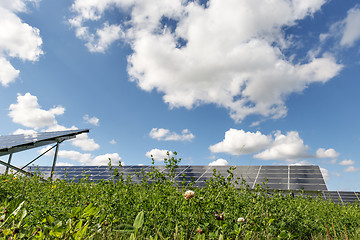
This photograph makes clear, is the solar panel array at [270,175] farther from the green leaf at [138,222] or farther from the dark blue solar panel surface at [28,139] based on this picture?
the green leaf at [138,222]

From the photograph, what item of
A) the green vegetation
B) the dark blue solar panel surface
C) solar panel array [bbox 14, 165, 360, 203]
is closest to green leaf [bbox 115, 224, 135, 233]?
the green vegetation

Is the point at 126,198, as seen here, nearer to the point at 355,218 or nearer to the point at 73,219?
the point at 73,219

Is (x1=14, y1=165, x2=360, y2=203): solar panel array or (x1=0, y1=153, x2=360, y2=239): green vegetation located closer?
(x1=0, y1=153, x2=360, y2=239): green vegetation

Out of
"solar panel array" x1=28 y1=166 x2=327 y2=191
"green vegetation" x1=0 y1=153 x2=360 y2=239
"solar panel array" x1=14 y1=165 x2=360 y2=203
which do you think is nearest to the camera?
"green vegetation" x1=0 y1=153 x2=360 y2=239

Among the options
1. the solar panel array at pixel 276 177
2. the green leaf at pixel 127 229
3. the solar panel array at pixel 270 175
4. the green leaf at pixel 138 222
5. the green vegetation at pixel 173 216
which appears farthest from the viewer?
the solar panel array at pixel 270 175

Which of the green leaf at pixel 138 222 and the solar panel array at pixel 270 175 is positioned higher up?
the solar panel array at pixel 270 175

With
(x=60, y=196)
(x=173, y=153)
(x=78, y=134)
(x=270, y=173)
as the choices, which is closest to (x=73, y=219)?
(x=173, y=153)

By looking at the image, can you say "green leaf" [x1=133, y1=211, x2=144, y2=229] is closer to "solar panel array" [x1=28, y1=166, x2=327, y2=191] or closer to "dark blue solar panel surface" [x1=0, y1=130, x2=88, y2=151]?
"dark blue solar panel surface" [x1=0, y1=130, x2=88, y2=151]

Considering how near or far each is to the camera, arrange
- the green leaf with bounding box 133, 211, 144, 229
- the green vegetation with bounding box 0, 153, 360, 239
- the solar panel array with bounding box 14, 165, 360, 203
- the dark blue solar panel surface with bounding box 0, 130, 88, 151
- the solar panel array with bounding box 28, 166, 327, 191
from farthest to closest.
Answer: the solar panel array with bounding box 28, 166, 327, 191 < the solar panel array with bounding box 14, 165, 360, 203 < the dark blue solar panel surface with bounding box 0, 130, 88, 151 < the green vegetation with bounding box 0, 153, 360, 239 < the green leaf with bounding box 133, 211, 144, 229

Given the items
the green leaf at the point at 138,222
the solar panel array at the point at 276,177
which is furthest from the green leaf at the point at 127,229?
the solar panel array at the point at 276,177

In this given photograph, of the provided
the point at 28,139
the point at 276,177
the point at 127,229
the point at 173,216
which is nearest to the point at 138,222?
the point at 127,229

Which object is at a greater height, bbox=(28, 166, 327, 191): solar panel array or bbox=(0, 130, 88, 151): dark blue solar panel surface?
bbox=(0, 130, 88, 151): dark blue solar panel surface

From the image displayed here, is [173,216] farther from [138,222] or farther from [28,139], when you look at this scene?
[28,139]

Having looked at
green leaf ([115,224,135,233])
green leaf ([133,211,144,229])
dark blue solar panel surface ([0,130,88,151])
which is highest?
dark blue solar panel surface ([0,130,88,151])
